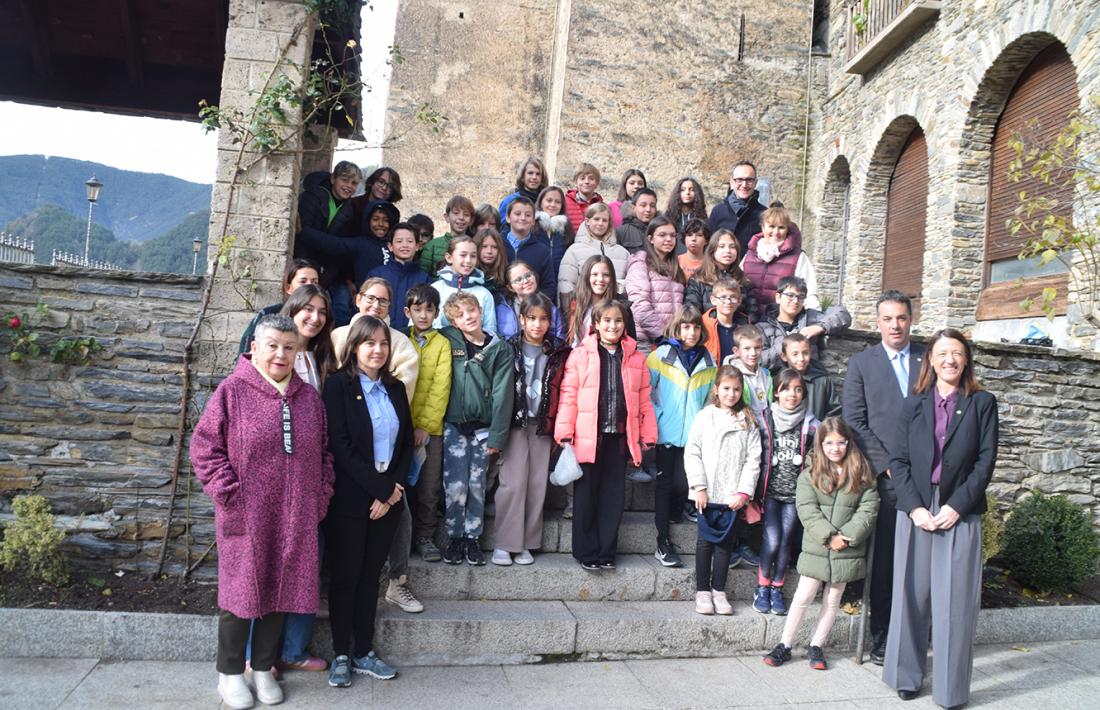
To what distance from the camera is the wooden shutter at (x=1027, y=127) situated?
8516 millimetres

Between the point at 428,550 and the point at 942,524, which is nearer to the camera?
the point at 942,524

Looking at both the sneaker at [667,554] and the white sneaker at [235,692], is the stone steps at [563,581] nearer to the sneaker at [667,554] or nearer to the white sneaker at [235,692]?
the sneaker at [667,554]

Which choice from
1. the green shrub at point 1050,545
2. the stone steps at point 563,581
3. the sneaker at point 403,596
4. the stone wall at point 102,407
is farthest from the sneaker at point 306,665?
the green shrub at point 1050,545

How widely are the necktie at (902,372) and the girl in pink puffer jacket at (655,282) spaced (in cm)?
152

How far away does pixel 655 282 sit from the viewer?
18.2 ft

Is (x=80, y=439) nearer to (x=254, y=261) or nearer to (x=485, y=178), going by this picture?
(x=254, y=261)

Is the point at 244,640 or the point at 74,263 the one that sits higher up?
the point at 74,263

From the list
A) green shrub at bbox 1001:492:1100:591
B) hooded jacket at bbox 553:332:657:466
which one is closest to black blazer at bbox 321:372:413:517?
hooded jacket at bbox 553:332:657:466

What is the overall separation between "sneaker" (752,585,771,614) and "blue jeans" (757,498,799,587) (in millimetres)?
37

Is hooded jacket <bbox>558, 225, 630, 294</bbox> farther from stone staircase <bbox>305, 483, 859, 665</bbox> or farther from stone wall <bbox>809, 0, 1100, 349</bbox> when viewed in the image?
stone wall <bbox>809, 0, 1100, 349</bbox>

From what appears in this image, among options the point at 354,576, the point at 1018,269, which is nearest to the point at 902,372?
the point at 354,576

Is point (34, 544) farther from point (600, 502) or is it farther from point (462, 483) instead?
point (600, 502)

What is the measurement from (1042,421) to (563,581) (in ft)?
14.3

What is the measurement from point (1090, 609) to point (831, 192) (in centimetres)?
1002
